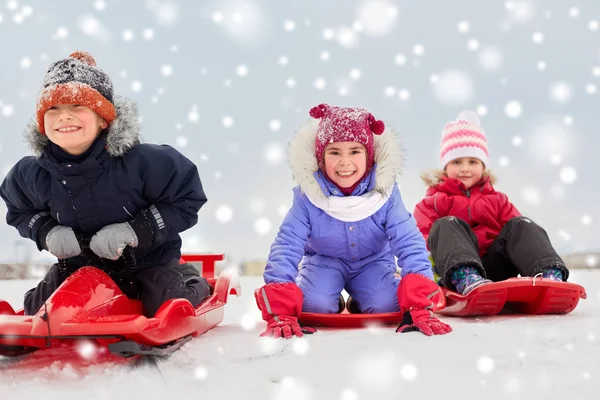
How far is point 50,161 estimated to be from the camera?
1604 mm

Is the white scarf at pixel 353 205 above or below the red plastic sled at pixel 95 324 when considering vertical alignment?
above

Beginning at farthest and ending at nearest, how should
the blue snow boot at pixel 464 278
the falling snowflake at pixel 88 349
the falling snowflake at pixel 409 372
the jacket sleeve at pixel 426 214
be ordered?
the jacket sleeve at pixel 426 214
the blue snow boot at pixel 464 278
the falling snowflake at pixel 88 349
the falling snowflake at pixel 409 372

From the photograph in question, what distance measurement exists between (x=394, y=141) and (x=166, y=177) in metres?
0.79

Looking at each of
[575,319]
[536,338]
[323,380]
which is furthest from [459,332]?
[323,380]

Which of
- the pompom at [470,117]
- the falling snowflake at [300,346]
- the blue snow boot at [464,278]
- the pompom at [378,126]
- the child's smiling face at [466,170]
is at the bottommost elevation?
the falling snowflake at [300,346]

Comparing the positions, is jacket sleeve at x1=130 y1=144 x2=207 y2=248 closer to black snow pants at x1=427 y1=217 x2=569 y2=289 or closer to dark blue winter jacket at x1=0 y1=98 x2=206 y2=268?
dark blue winter jacket at x1=0 y1=98 x2=206 y2=268

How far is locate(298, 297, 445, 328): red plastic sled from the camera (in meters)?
1.78

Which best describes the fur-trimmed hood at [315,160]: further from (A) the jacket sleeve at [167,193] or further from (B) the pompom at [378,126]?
(A) the jacket sleeve at [167,193]

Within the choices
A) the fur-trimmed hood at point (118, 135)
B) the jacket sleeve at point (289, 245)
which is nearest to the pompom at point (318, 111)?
the jacket sleeve at point (289, 245)

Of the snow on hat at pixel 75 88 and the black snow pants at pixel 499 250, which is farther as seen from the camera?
the black snow pants at pixel 499 250

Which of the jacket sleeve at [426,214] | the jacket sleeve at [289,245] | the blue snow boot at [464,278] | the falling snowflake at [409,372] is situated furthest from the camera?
the jacket sleeve at [426,214]

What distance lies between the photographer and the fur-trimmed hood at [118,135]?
5.30 ft

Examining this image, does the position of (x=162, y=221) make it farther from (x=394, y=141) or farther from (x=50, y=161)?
(x=394, y=141)

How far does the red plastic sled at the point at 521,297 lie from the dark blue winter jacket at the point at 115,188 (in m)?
1.01
